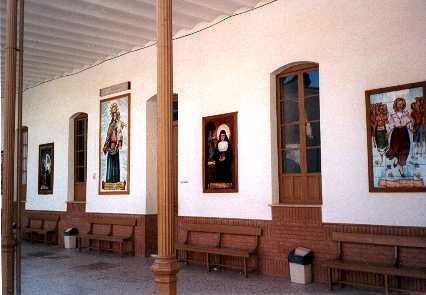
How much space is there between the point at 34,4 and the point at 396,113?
245 inches

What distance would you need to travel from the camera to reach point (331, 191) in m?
7.13

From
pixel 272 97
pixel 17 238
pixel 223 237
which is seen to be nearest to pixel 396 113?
pixel 272 97

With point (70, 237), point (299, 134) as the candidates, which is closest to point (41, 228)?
point (70, 237)

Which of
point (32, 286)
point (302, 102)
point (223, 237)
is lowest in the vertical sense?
point (32, 286)

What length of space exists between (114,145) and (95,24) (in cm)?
327

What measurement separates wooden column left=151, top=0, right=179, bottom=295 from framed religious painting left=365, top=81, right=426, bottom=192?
393cm

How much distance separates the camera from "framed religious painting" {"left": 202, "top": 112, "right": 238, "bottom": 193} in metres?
8.62

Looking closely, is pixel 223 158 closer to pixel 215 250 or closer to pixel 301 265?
pixel 215 250

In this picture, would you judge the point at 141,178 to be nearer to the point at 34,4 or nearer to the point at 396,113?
the point at 34,4

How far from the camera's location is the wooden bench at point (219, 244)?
7.99m

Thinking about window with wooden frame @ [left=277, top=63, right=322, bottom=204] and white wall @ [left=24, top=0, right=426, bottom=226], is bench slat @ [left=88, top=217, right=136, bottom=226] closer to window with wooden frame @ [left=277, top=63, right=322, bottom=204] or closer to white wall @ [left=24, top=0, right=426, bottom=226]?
white wall @ [left=24, top=0, right=426, bottom=226]

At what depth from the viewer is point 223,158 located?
8812 mm

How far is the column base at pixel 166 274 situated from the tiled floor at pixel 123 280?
3.32m

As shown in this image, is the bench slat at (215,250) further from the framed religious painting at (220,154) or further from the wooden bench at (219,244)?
the framed religious painting at (220,154)
